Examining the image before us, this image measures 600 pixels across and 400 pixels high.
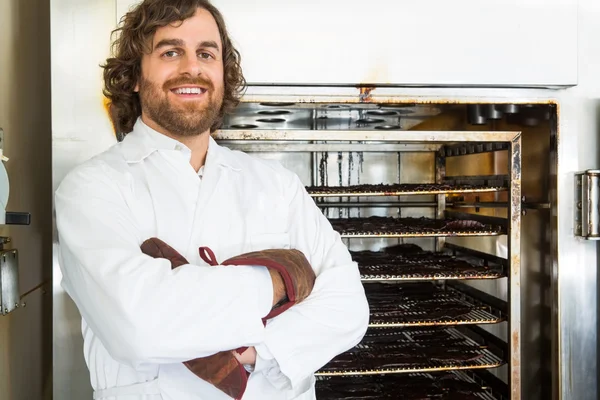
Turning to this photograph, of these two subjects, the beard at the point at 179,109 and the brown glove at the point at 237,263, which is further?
the beard at the point at 179,109

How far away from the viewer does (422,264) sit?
2.58 metres

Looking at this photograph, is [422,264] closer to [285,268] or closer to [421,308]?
[421,308]

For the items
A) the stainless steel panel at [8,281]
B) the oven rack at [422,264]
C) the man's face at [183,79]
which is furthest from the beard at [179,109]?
the oven rack at [422,264]

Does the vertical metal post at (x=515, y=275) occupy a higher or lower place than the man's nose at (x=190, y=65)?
lower

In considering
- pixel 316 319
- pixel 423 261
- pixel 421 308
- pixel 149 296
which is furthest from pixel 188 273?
pixel 423 261

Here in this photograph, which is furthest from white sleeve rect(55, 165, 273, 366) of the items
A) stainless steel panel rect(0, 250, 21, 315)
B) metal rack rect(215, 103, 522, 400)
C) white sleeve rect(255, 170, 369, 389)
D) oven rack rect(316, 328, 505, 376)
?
oven rack rect(316, 328, 505, 376)

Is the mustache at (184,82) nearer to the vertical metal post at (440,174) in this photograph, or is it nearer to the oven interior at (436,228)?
the oven interior at (436,228)

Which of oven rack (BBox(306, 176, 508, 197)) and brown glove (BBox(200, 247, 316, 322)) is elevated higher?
oven rack (BBox(306, 176, 508, 197))

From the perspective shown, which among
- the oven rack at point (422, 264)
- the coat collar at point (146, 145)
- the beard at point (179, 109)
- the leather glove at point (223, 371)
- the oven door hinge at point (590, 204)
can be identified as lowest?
the leather glove at point (223, 371)

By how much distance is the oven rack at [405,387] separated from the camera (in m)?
2.45

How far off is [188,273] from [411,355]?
156 centimetres

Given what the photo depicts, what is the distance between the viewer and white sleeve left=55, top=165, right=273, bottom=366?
44.9 inches

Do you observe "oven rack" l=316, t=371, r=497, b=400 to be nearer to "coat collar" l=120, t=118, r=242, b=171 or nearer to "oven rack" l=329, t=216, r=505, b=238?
"oven rack" l=329, t=216, r=505, b=238

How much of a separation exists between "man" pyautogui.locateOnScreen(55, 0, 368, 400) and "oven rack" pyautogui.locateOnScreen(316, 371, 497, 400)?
94cm
